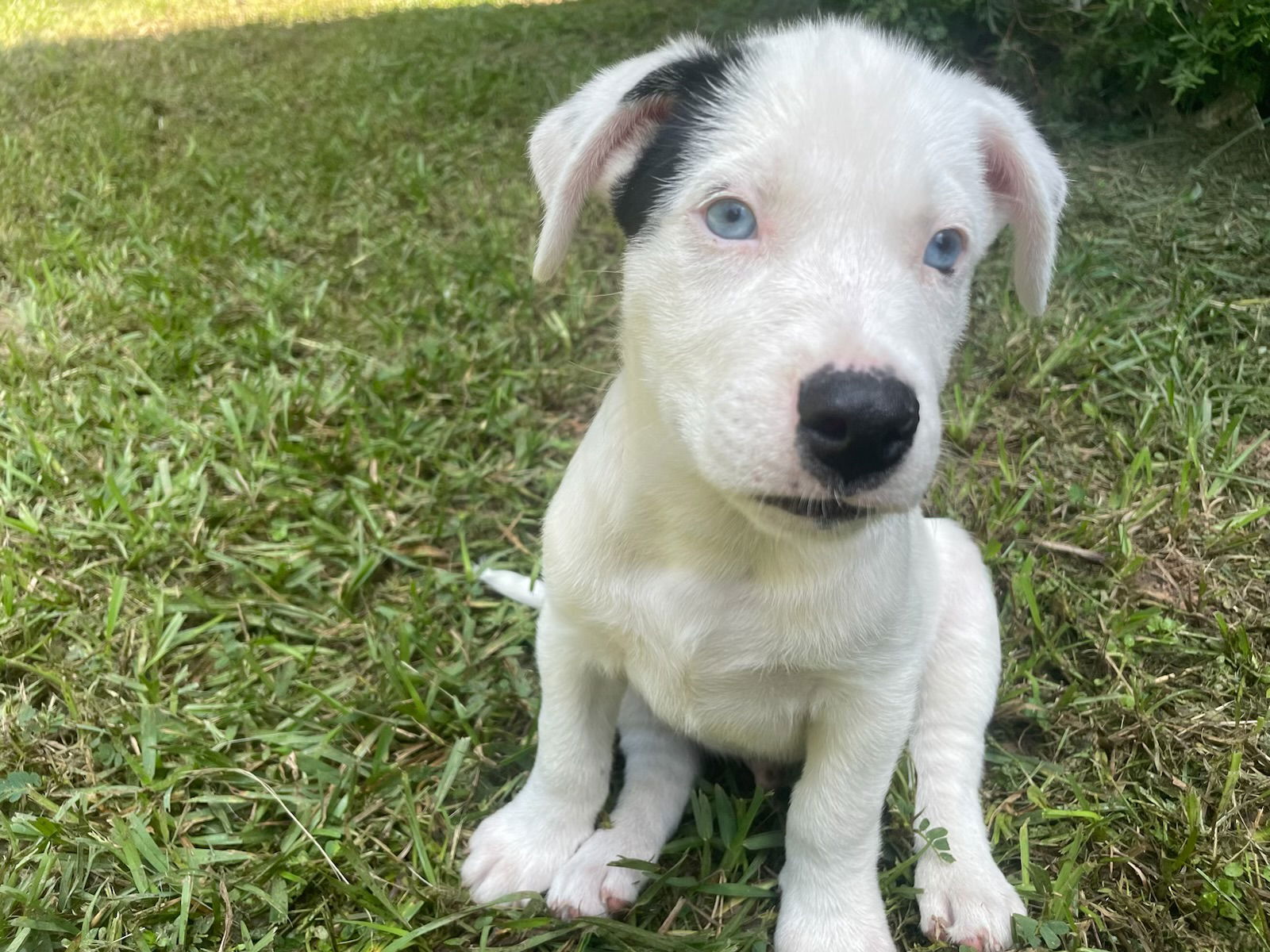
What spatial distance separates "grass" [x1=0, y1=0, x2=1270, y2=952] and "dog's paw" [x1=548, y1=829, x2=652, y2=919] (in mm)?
68

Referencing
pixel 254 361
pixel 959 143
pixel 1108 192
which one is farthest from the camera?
pixel 1108 192

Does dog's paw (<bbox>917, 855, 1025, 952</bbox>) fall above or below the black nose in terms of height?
below

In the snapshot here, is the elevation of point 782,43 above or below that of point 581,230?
above

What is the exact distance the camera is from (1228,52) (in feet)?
14.8

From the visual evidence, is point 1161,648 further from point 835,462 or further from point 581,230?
point 581,230

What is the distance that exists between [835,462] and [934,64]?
1.19 metres

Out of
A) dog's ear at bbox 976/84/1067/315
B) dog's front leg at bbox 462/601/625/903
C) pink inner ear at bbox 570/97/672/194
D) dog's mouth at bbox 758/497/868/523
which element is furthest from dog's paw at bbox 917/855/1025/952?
pink inner ear at bbox 570/97/672/194

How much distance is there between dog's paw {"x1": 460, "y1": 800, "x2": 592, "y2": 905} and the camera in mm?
2320

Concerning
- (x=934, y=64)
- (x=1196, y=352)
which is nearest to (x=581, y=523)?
(x=934, y=64)

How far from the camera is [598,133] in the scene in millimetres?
1971

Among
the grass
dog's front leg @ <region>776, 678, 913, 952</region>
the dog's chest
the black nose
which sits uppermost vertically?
the black nose

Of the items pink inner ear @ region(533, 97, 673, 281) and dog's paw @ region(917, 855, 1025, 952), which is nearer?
pink inner ear @ region(533, 97, 673, 281)

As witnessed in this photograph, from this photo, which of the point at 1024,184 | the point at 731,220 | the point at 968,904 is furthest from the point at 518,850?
the point at 1024,184

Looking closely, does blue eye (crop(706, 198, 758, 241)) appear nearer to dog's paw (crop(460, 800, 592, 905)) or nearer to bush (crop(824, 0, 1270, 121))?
dog's paw (crop(460, 800, 592, 905))
